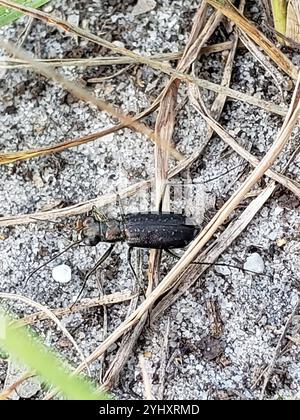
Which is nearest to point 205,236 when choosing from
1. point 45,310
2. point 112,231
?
point 112,231

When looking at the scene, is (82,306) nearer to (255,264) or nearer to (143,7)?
(255,264)

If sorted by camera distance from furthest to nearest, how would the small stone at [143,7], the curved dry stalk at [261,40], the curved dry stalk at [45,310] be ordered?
the small stone at [143,7] < the curved dry stalk at [261,40] < the curved dry stalk at [45,310]

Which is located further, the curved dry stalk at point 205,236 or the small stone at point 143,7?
the small stone at point 143,7

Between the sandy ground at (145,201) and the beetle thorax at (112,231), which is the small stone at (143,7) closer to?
the sandy ground at (145,201)

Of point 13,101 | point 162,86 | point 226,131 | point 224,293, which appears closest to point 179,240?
point 224,293

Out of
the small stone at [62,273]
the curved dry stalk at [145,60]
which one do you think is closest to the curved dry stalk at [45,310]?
the small stone at [62,273]
